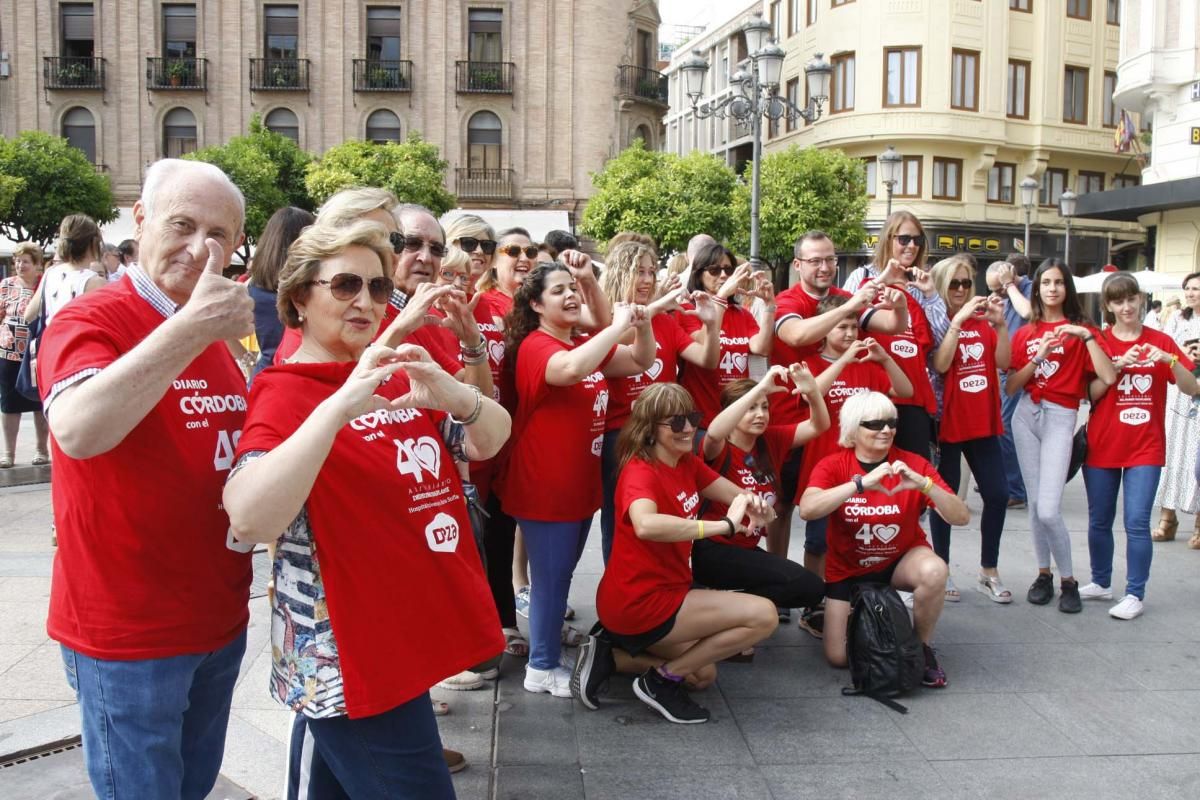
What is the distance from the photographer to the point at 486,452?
264cm

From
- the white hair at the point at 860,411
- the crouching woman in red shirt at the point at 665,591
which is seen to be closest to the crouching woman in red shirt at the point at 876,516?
the white hair at the point at 860,411

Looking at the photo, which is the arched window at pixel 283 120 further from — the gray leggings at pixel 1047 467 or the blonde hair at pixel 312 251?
the blonde hair at pixel 312 251

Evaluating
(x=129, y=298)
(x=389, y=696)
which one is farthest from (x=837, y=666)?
(x=129, y=298)

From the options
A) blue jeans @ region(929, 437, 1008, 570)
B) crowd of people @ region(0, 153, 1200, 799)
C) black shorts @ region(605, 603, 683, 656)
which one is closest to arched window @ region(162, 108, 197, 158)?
crowd of people @ region(0, 153, 1200, 799)

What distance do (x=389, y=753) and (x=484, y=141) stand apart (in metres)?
36.2

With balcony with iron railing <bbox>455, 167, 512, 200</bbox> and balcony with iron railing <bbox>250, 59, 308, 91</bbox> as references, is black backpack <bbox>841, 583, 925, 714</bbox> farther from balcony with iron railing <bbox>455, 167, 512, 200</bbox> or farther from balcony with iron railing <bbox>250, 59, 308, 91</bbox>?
balcony with iron railing <bbox>250, 59, 308, 91</bbox>

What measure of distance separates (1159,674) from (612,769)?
2.84 meters

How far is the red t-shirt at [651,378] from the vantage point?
5102 mm

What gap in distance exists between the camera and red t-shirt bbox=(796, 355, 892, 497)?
17.6 ft

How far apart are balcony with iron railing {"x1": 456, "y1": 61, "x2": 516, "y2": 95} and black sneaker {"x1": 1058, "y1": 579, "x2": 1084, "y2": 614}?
108 ft

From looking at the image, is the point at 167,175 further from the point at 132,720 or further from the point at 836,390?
the point at 836,390

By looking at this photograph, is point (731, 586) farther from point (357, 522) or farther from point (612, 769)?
point (357, 522)

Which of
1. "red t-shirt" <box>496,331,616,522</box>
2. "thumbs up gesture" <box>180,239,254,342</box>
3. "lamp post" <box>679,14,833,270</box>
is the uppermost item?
"lamp post" <box>679,14,833,270</box>

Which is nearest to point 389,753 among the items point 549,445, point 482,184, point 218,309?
point 218,309
